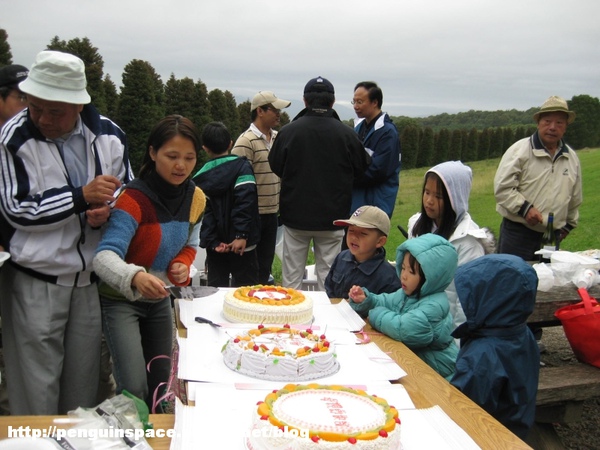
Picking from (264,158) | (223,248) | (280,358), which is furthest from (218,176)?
(280,358)

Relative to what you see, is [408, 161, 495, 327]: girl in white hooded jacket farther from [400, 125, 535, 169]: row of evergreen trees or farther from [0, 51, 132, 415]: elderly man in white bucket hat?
[400, 125, 535, 169]: row of evergreen trees

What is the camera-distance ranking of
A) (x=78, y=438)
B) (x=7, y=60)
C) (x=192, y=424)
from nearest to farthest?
(x=78, y=438), (x=192, y=424), (x=7, y=60)

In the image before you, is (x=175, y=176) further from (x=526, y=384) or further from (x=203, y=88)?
(x=203, y=88)

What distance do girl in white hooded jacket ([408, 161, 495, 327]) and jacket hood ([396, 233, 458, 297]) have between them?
696mm

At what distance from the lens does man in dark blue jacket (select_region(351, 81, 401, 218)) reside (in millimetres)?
5648

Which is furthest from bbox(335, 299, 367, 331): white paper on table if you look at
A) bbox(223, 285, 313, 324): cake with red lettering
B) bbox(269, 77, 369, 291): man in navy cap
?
bbox(269, 77, 369, 291): man in navy cap

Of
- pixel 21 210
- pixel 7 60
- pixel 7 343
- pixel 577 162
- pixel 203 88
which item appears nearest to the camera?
pixel 21 210

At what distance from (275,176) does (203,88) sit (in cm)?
671

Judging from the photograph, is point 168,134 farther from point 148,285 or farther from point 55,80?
point 148,285

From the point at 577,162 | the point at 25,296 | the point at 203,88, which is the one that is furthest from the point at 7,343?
the point at 203,88

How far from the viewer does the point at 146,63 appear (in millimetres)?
10539

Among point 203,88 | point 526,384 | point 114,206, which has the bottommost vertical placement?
point 526,384

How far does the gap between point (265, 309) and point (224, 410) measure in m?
0.99

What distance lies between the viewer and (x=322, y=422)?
5.89 feet
